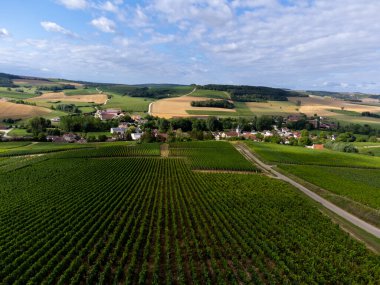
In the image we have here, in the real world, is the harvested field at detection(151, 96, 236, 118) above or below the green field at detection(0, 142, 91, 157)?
above

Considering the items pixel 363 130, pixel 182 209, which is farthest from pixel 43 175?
pixel 363 130

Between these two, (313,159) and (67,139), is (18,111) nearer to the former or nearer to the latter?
(67,139)

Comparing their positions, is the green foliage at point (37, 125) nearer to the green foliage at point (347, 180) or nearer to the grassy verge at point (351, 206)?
the green foliage at point (347, 180)

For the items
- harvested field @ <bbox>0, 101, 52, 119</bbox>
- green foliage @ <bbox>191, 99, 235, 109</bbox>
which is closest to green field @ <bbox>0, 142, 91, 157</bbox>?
harvested field @ <bbox>0, 101, 52, 119</bbox>

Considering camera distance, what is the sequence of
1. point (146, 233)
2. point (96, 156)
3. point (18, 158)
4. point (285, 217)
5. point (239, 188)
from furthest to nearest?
1. point (96, 156)
2. point (18, 158)
3. point (239, 188)
4. point (285, 217)
5. point (146, 233)

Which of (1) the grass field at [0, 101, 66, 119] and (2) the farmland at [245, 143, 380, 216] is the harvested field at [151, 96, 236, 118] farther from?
(2) the farmland at [245, 143, 380, 216]

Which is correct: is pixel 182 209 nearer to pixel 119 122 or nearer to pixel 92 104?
pixel 119 122
